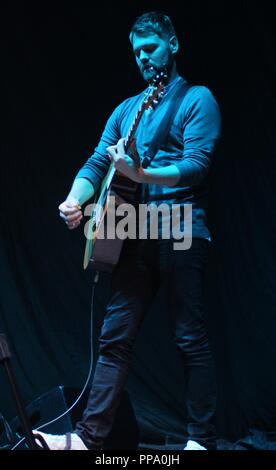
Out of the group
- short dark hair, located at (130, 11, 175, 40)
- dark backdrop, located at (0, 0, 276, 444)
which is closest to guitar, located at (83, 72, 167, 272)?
short dark hair, located at (130, 11, 175, 40)

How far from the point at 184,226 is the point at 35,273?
145 cm

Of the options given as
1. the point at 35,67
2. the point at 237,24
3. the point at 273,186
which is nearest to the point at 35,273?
the point at 35,67

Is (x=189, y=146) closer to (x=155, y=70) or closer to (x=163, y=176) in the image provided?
(x=163, y=176)

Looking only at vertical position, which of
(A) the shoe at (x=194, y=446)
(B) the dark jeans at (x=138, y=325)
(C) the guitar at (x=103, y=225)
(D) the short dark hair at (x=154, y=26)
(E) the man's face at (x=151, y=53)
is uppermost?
(D) the short dark hair at (x=154, y=26)

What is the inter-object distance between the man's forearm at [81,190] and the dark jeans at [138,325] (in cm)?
25

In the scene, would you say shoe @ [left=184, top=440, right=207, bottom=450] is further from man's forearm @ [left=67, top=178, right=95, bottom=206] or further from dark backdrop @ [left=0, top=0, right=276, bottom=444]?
dark backdrop @ [left=0, top=0, right=276, bottom=444]

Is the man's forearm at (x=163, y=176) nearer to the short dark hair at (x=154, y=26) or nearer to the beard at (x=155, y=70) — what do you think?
the beard at (x=155, y=70)

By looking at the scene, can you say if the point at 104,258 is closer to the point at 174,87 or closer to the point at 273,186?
the point at 174,87

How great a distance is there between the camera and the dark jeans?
6.27 ft

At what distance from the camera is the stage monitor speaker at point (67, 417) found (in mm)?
2322

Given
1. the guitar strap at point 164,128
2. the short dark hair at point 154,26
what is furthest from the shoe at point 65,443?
the short dark hair at point 154,26

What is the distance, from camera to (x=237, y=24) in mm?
3113

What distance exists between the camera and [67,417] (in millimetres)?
2295

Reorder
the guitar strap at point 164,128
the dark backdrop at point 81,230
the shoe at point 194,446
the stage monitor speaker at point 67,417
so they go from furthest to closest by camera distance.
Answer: the dark backdrop at point 81,230, the stage monitor speaker at point 67,417, the guitar strap at point 164,128, the shoe at point 194,446
